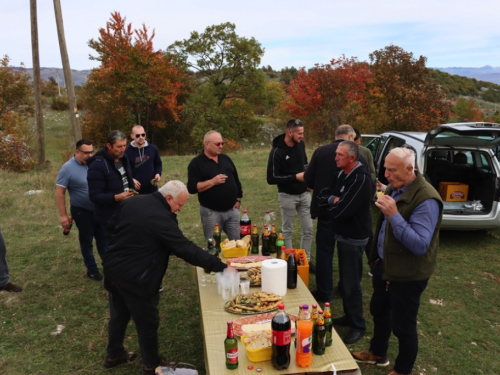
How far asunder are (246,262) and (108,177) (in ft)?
6.38

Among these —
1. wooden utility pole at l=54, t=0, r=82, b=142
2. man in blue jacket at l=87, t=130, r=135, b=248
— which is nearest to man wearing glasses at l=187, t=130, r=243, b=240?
man in blue jacket at l=87, t=130, r=135, b=248

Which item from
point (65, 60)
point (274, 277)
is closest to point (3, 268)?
point (274, 277)

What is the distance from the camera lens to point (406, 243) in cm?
271

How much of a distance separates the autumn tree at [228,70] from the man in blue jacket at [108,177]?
69.8ft

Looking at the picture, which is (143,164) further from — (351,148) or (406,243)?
(406,243)

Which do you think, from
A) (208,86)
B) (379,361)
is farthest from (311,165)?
(208,86)

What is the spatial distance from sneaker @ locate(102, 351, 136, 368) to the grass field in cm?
6

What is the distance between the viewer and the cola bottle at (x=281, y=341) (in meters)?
2.32

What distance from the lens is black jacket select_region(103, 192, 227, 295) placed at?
2.90m

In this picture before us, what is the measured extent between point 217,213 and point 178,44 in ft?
81.7

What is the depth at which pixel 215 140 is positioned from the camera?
4676mm

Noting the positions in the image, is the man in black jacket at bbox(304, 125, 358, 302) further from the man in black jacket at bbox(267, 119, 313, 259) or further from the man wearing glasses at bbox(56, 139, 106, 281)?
the man wearing glasses at bbox(56, 139, 106, 281)

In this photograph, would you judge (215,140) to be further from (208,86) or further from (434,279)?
(208,86)

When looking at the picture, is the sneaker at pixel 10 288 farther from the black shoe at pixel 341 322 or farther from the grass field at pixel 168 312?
the black shoe at pixel 341 322
